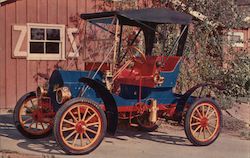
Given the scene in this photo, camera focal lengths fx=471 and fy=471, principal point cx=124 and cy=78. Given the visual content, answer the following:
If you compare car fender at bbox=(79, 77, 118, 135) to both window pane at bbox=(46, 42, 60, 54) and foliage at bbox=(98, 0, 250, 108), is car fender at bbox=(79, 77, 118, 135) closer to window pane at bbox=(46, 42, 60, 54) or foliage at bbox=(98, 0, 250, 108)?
foliage at bbox=(98, 0, 250, 108)

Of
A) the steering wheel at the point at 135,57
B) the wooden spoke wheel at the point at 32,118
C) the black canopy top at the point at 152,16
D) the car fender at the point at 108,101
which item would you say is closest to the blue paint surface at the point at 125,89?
the car fender at the point at 108,101

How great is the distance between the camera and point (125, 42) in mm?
10695

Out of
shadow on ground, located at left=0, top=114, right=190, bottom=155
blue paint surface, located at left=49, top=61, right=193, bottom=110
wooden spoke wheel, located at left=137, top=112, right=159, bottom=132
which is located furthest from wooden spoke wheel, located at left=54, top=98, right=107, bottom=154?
wooden spoke wheel, located at left=137, top=112, right=159, bottom=132

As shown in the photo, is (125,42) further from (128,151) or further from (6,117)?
(128,151)

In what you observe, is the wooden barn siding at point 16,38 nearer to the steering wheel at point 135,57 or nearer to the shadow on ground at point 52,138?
the shadow on ground at point 52,138

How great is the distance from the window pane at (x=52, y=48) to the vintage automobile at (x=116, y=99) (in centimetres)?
407

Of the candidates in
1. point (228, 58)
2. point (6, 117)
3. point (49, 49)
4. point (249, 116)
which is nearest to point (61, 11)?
point (49, 49)

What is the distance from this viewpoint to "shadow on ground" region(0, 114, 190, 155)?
7.30 meters

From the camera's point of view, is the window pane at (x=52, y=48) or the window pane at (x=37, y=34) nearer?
the window pane at (x=37, y=34)

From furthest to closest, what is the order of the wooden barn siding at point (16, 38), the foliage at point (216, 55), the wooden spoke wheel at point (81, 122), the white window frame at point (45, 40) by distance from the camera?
the white window frame at point (45, 40) < the foliage at point (216, 55) < the wooden barn siding at point (16, 38) < the wooden spoke wheel at point (81, 122)

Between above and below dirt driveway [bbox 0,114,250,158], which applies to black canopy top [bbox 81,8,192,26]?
above

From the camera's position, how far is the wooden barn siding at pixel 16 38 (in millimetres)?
11766

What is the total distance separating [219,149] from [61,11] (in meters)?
6.36

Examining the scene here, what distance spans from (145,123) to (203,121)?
111cm
